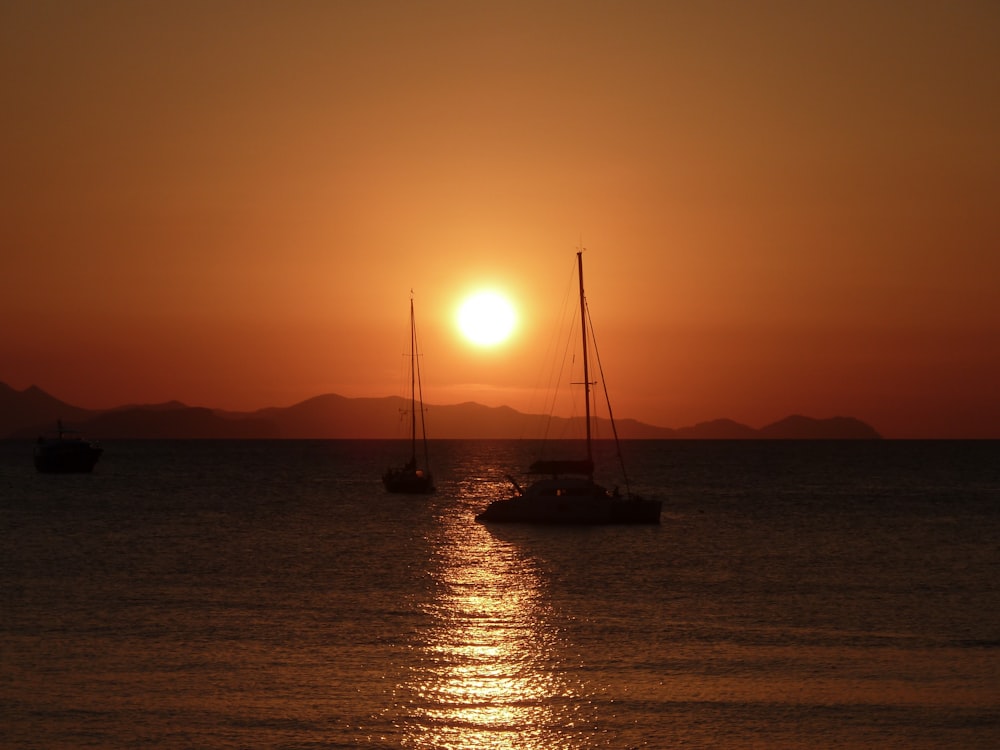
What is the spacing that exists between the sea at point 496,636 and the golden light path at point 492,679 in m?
0.10

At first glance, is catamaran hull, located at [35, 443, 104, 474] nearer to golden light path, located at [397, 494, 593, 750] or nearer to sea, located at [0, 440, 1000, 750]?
sea, located at [0, 440, 1000, 750]

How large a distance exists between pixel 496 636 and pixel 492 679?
659 cm

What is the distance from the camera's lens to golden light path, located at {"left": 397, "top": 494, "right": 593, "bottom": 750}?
939 inches

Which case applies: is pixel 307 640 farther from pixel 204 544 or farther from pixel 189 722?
pixel 204 544

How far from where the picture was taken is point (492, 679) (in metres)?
29.0

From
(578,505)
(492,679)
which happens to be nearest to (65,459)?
(578,505)

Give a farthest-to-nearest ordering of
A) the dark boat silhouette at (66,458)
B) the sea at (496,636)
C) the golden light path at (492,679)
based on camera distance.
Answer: the dark boat silhouette at (66,458)
the sea at (496,636)
the golden light path at (492,679)

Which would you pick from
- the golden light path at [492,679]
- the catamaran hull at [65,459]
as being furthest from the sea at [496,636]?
the catamaran hull at [65,459]

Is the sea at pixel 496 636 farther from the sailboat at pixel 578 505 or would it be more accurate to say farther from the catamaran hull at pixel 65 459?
the catamaran hull at pixel 65 459

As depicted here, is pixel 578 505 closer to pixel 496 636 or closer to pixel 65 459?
pixel 496 636

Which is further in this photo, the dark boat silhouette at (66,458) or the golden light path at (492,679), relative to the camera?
the dark boat silhouette at (66,458)

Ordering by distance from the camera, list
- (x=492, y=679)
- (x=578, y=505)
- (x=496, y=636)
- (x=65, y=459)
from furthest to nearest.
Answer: (x=65, y=459) → (x=578, y=505) → (x=496, y=636) → (x=492, y=679)

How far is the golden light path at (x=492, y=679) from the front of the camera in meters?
23.9

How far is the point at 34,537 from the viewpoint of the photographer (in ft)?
228
